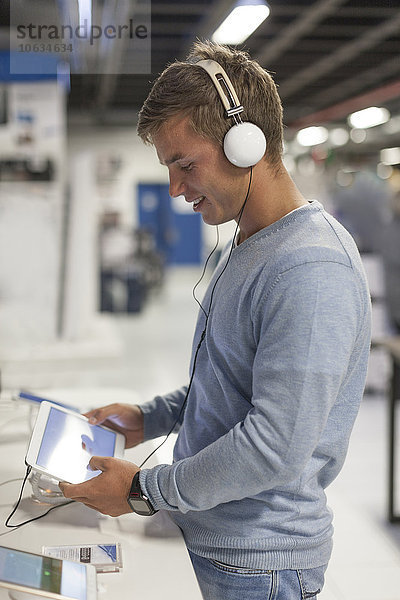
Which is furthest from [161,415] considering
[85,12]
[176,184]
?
[85,12]

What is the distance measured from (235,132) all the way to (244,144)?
0.02 meters

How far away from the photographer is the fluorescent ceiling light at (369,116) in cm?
984

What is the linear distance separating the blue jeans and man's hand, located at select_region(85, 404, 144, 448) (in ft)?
1.28

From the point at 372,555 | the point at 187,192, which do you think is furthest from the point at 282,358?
the point at 372,555

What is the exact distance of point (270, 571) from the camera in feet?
3.66

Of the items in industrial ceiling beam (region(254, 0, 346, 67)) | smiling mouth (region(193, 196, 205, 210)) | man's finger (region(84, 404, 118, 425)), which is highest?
industrial ceiling beam (region(254, 0, 346, 67))

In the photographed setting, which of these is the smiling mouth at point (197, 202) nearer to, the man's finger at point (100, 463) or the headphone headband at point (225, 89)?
the headphone headband at point (225, 89)

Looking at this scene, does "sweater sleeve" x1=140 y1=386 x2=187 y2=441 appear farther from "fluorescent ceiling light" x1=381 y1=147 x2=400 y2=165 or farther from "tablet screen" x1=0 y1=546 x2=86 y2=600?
"fluorescent ceiling light" x1=381 y1=147 x2=400 y2=165

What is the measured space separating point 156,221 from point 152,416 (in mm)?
15201

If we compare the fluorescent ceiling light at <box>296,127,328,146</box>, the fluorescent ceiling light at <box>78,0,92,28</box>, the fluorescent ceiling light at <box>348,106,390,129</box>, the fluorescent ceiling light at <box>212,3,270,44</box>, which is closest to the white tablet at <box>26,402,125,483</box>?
the fluorescent ceiling light at <box>78,0,92,28</box>

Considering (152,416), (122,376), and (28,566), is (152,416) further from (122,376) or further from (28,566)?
(122,376)

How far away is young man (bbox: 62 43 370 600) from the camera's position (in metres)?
0.98

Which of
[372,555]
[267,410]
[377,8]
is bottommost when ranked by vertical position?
[372,555]

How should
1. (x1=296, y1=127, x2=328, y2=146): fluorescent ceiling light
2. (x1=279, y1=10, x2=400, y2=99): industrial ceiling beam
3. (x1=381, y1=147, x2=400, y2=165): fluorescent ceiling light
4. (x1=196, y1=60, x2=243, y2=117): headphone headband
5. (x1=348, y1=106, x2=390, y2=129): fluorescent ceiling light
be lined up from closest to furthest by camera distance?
(x1=196, y1=60, x2=243, y2=117): headphone headband → (x1=279, y1=10, x2=400, y2=99): industrial ceiling beam → (x1=348, y1=106, x2=390, y2=129): fluorescent ceiling light → (x1=296, y1=127, x2=328, y2=146): fluorescent ceiling light → (x1=381, y1=147, x2=400, y2=165): fluorescent ceiling light
